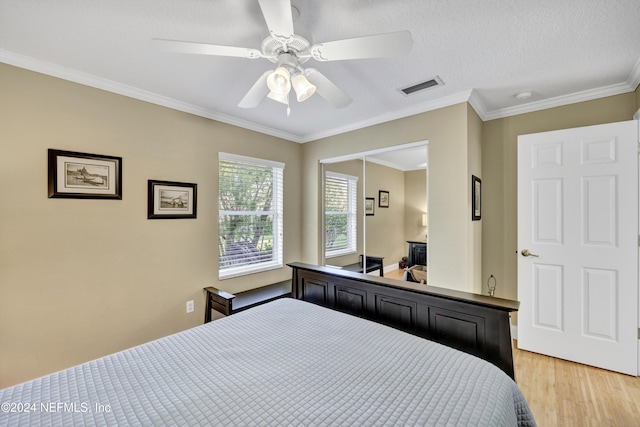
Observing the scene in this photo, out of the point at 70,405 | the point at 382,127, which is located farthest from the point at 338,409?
the point at 382,127

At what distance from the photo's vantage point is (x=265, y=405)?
36.0 inches

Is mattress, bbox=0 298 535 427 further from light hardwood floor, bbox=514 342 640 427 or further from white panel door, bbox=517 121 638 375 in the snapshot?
white panel door, bbox=517 121 638 375

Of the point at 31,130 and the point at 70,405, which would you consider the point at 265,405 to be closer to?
the point at 70,405

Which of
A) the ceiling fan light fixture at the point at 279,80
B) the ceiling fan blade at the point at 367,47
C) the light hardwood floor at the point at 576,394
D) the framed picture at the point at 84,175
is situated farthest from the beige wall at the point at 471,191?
the framed picture at the point at 84,175

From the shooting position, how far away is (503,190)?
2.88 meters

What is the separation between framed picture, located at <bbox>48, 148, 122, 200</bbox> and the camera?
201 centimetres

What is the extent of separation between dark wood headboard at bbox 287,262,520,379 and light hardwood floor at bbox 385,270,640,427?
0.88 metres

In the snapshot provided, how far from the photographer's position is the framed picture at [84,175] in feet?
6.60

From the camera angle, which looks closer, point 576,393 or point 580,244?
point 576,393

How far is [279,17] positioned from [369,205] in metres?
2.48

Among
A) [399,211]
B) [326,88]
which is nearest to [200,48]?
[326,88]

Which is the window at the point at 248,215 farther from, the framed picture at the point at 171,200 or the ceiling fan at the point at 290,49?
the ceiling fan at the point at 290,49

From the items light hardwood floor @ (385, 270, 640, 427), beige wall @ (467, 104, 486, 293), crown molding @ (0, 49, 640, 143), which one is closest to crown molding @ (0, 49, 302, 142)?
crown molding @ (0, 49, 640, 143)

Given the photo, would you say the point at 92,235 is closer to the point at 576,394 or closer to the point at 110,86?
the point at 110,86
